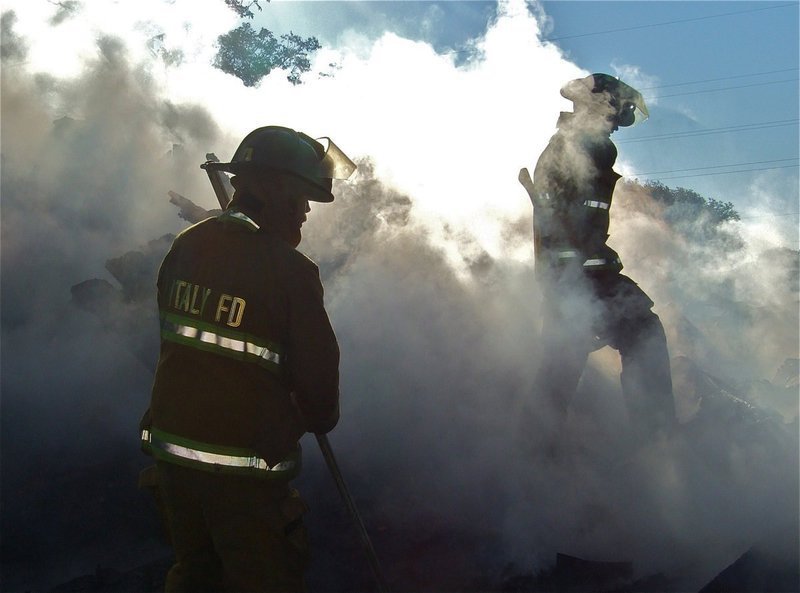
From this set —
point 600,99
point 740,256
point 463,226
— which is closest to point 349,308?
point 463,226

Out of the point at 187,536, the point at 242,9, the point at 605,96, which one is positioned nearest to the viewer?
the point at 187,536

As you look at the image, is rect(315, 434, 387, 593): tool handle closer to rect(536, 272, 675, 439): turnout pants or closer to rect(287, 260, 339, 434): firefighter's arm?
rect(287, 260, 339, 434): firefighter's arm

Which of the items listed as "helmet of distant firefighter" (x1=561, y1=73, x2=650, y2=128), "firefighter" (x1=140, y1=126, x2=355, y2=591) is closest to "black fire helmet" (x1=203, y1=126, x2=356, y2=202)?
"firefighter" (x1=140, y1=126, x2=355, y2=591)

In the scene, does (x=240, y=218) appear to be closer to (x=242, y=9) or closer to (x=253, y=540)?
(x=253, y=540)

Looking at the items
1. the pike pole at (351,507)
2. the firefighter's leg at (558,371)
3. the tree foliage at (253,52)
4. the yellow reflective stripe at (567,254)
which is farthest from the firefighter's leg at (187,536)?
the tree foliage at (253,52)

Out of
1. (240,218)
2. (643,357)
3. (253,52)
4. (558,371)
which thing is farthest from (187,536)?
(253,52)

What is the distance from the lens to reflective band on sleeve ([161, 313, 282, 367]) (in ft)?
7.02

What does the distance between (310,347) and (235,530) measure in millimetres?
583

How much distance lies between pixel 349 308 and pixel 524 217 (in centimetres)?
207

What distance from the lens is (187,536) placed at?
7.30 feet

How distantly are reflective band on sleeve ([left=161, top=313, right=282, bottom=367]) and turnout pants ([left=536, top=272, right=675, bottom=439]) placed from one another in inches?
120

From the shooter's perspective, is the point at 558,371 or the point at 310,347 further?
the point at 558,371

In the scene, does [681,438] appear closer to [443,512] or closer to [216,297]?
[443,512]

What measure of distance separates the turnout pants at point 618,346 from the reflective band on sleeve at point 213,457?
306cm
